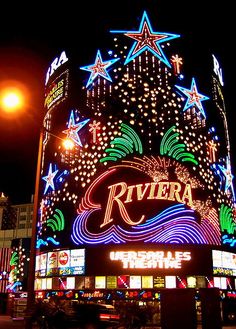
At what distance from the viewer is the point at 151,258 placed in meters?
38.5

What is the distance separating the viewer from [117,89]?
4556 cm

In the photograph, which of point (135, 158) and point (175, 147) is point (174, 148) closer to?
point (175, 147)

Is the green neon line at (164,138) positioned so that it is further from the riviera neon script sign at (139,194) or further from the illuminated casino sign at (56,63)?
the illuminated casino sign at (56,63)

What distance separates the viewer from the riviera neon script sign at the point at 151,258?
126 feet

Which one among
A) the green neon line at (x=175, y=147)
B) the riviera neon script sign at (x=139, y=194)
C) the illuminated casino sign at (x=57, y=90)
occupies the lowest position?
the riviera neon script sign at (x=139, y=194)

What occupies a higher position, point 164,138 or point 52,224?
point 164,138

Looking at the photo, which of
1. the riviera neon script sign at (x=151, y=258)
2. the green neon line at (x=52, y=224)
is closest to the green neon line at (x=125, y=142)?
the riviera neon script sign at (x=151, y=258)

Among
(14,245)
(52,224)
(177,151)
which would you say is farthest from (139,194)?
(14,245)

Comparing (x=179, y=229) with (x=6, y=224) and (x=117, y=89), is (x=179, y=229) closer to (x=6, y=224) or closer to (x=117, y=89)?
(x=117, y=89)

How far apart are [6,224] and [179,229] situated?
5498 centimetres

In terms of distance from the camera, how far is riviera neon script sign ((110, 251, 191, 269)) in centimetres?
3834

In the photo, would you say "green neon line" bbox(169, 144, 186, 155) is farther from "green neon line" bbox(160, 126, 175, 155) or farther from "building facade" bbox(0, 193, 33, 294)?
"building facade" bbox(0, 193, 33, 294)

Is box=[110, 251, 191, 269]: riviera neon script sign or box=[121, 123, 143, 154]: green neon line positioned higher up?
box=[121, 123, 143, 154]: green neon line

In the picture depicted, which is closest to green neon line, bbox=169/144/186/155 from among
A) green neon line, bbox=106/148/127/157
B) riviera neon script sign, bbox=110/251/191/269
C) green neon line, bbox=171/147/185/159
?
green neon line, bbox=171/147/185/159
